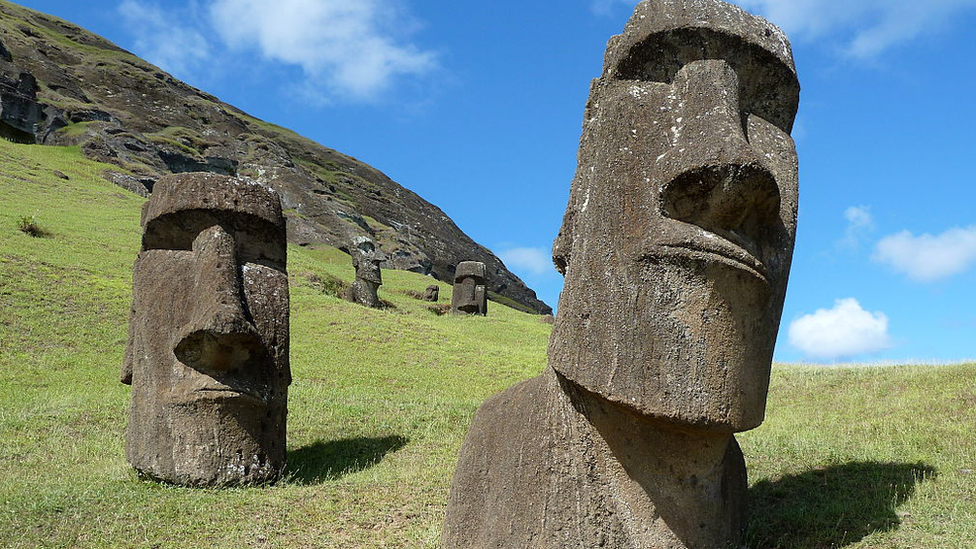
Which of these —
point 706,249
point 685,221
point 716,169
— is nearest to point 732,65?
point 716,169

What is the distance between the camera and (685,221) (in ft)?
14.9

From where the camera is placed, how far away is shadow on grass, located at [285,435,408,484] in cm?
865

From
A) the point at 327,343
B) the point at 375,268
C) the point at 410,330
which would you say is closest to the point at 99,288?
the point at 327,343

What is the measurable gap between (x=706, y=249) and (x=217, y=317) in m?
4.82

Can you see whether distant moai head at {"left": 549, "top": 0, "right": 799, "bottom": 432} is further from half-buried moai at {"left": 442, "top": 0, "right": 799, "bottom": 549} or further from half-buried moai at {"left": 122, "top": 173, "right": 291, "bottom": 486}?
half-buried moai at {"left": 122, "top": 173, "right": 291, "bottom": 486}

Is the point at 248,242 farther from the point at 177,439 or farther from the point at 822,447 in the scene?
the point at 822,447

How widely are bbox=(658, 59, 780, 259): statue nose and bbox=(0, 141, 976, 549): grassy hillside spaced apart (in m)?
2.28

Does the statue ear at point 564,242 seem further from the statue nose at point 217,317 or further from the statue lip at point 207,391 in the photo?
the statue lip at point 207,391

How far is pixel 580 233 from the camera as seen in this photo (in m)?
4.91

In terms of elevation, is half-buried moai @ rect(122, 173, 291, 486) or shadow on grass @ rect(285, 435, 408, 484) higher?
half-buried moai @ rect(122, 173, 291, 486)

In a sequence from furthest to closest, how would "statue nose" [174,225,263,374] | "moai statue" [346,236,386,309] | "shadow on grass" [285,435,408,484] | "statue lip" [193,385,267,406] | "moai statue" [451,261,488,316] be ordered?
"moai statue" [451,261,488,316] → "moai statue" [346,236,386,309] → "shadow on grass" [285,435,408,484] → "statue lip" [193,385,267,406] → "statue nose" [174,225,263,374]

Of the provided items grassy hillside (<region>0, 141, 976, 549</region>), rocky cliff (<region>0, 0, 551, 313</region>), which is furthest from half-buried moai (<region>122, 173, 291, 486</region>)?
rocky cliff (<region>0, 0, 551, 313</region>)

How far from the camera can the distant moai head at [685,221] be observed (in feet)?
14.4

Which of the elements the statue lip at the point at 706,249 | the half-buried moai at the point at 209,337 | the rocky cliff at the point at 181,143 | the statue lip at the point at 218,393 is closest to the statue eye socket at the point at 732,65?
the statue lip at the point at 706,249
